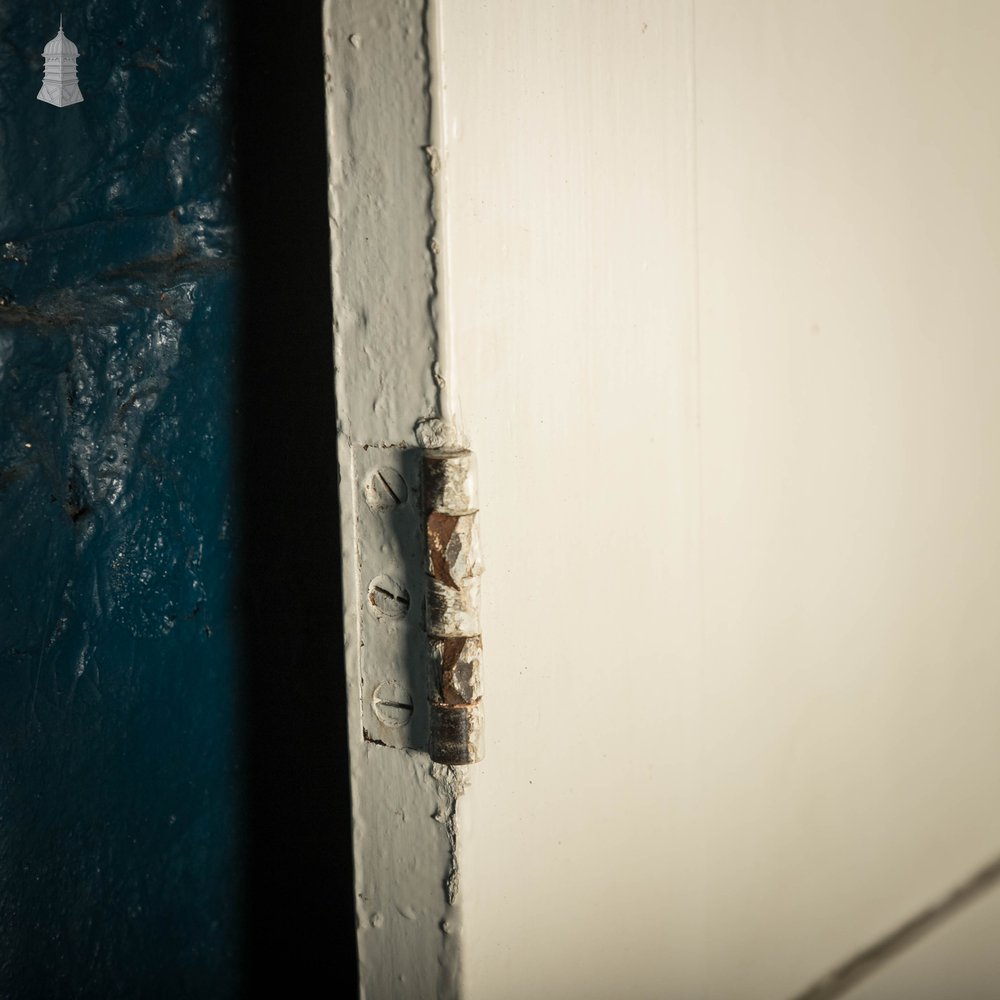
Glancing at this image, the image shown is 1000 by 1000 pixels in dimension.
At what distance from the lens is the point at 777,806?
101cm

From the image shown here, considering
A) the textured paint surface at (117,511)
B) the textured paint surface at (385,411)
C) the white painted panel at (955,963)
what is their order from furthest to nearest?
the white painted panel at (955,963), the textured paint surface at (117,511), the textured paint surface at (385,411)

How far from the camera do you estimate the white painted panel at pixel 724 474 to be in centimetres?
70

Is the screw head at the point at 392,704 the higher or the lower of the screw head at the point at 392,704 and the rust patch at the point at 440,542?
the lower

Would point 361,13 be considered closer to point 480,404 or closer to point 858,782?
point 480,404

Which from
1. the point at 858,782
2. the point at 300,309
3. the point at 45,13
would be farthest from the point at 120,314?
the point at 858,782

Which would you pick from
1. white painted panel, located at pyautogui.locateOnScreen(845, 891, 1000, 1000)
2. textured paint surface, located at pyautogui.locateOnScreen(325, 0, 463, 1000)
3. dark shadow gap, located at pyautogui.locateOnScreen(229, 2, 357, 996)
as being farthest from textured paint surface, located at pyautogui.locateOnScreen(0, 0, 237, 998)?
white painted panel, located at pyautogui.locateOnScreen(845, 891, 1000, 1000)

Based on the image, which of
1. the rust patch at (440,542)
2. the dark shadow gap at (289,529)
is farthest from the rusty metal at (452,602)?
the dark shadow gap at (289,529)

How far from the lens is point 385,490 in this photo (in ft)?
2.17

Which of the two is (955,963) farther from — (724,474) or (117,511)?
(117,511)

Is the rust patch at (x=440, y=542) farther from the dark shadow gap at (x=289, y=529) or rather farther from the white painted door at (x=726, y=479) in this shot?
the dark shadow gap at (x=289, y=529)

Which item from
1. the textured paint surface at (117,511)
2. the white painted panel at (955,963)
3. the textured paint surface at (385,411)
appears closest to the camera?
the textured paint surface at (385,411)

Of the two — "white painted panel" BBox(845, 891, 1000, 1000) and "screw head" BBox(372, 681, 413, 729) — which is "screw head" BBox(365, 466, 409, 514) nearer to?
"screw head" BBox(372, 681, 413, 729)

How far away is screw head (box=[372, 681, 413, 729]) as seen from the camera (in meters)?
0.67

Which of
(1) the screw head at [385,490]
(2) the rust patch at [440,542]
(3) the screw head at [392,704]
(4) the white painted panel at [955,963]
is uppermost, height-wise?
(1) the screw head at [385,490]
